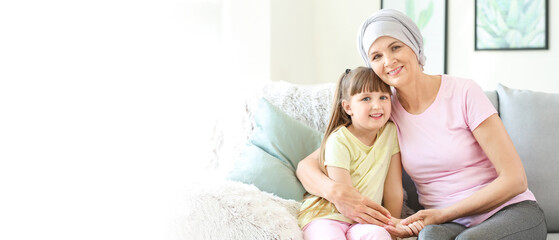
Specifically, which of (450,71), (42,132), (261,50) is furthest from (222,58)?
(450,71)

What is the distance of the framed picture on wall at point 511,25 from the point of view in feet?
10.5

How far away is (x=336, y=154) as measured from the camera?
5.81 feet

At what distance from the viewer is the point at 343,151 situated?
1.78 metres

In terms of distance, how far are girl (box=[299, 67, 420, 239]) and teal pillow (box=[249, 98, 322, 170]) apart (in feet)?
0.59

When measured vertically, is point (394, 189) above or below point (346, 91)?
below

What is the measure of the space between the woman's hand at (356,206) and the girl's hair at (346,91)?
2.9 inches

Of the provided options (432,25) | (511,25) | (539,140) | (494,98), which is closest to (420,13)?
(432,25)

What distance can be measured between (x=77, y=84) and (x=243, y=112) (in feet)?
2.67

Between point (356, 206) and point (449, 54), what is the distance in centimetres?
205

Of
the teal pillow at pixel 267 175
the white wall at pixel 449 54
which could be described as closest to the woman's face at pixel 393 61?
the teal pillow at pixel 267 175

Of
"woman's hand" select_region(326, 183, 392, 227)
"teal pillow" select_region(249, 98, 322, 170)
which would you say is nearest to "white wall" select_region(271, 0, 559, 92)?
"teal pillow" select_region(249, 98, 322, 170)

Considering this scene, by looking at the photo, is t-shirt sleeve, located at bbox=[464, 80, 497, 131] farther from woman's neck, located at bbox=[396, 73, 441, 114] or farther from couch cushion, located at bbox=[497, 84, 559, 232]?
couch cushion, located at bbox=[497, 84, 559, 232]

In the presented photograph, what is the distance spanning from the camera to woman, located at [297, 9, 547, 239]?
1616 mm

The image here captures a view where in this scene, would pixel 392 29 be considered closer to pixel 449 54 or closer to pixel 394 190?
pixel 394 190
